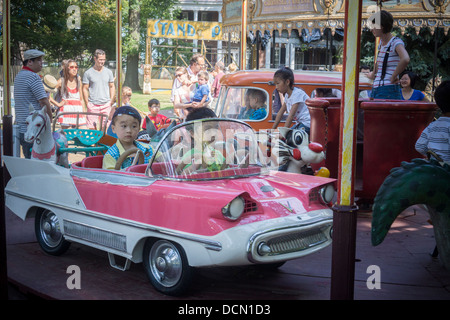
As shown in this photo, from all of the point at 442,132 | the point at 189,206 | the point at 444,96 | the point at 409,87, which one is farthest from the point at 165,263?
the point at 409,87

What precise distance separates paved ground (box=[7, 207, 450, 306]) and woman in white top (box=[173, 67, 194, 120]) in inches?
246

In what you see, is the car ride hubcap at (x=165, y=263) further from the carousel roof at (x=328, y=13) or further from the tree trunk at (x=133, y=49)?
the tree trunk at (x=133, y=49)

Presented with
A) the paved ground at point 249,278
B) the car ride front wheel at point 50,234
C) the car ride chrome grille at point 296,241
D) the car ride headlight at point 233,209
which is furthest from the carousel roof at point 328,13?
the car ride headlight at point 233,209

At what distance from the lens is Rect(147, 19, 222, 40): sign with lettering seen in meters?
30.1

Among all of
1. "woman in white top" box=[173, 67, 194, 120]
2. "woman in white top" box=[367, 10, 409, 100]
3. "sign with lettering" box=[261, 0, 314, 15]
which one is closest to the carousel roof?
A: "sign with lettering" box=[261, 0, 314, 15]

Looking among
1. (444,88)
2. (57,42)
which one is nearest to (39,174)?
(444,88)

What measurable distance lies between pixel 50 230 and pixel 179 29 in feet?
87.1

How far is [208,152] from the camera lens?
4.55 m

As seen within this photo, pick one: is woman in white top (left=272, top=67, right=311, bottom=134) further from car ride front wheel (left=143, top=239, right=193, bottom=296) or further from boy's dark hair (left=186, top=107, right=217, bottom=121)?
car ride front wheel (left=143, top=239, right=193, bottom=296)

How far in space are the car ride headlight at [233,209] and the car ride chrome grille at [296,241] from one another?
29 centimetres

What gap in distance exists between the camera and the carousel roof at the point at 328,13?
39.1 feet

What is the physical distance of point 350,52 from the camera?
136 inches

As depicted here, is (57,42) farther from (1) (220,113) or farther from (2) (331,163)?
(2) (331,163)
